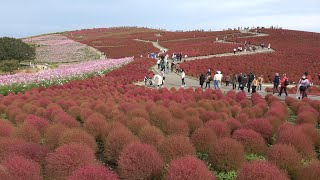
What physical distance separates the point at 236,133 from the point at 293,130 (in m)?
1.42

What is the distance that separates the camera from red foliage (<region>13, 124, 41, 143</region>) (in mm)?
9141

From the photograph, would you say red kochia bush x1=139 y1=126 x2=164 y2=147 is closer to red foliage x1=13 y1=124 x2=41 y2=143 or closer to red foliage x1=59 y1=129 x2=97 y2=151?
red foliage x1=59 y1=129 x2=97 y2=151

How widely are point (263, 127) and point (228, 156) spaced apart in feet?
9.47

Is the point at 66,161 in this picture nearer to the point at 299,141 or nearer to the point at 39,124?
the point at 39,124

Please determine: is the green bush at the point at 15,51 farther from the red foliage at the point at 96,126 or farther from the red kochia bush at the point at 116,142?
the red kochia bush at the point at 116,142

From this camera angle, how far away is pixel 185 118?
37.1 ft

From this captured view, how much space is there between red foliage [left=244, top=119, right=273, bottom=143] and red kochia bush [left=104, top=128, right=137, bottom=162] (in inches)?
146

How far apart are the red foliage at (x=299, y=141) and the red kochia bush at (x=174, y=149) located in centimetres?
254

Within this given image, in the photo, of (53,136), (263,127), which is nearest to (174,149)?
(53,136)

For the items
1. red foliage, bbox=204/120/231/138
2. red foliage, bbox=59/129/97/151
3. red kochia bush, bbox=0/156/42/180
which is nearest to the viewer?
red kochia bush, bbox=0/156/42/180

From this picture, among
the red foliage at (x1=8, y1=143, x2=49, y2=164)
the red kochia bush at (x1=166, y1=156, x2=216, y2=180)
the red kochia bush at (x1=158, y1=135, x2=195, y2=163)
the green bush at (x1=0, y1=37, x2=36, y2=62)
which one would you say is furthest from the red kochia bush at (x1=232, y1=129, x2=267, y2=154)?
the green bush at (x1=0, y1=37, x2=36, y2=62)

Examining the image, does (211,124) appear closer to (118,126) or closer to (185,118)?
(185,118)

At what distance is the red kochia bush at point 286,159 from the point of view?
293 inches

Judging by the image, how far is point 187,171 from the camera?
603 centimetres
